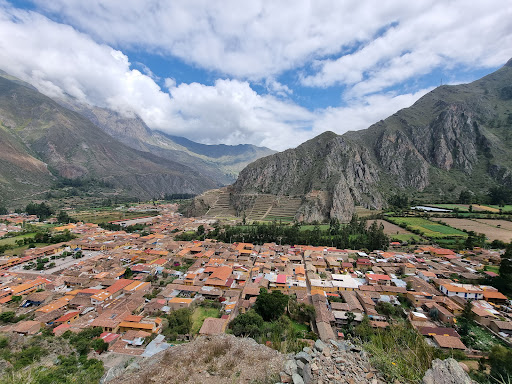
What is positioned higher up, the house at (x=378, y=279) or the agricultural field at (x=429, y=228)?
the agricultural field at (x=429, y=228)

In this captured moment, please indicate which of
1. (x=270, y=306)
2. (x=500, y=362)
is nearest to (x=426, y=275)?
(x=500, y=362)

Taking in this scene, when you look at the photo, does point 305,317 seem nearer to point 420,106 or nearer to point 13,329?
point 13,329

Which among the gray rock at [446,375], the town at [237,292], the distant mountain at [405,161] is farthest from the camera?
the distant mountain at [405,161]

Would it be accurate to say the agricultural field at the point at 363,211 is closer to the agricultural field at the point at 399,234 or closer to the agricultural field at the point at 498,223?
the agricultural field at the point at 399,234

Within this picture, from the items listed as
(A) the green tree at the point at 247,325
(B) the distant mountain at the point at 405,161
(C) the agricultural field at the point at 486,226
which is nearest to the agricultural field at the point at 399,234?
(C) the agricultural field at the point at 486,226

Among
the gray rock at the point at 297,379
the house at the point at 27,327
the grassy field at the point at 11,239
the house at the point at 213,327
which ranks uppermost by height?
the gray rock at the point at 297,379

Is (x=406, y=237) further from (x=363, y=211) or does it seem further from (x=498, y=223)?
(x=363, y=211)

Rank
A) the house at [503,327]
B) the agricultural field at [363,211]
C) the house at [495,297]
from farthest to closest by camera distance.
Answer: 1. the agricultural field at [363,211]
2. the house at [495,297]
3. the house at [503,327]
